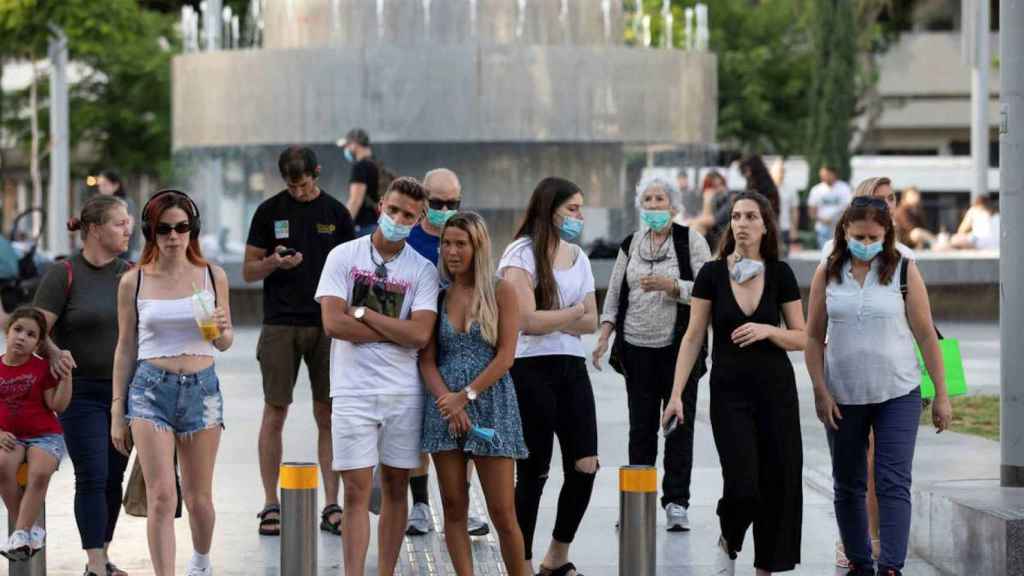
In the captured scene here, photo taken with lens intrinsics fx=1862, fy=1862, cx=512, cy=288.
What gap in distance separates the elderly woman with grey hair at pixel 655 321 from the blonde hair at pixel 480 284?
1892mm

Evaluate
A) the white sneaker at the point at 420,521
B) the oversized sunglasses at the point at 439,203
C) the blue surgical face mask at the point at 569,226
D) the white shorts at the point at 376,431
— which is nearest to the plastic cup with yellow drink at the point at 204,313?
the white shorts at the point at 376,431

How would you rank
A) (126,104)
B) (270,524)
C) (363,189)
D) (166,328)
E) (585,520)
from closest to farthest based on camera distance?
(166,328)
(270,524)
(585,520)
(363,189)
(126,104)

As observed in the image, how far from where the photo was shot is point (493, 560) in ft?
28.6

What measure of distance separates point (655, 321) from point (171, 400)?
2780 mm

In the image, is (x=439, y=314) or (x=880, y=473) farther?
(x=880, y=473)

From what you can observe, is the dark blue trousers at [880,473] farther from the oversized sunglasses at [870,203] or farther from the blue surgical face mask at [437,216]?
the blue surgical face mask at [437,216]

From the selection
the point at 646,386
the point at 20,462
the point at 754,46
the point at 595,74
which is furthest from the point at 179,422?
the point at 754,46

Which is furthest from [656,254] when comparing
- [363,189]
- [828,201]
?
[828,201]

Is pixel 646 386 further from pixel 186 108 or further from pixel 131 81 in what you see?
pixel 131 81

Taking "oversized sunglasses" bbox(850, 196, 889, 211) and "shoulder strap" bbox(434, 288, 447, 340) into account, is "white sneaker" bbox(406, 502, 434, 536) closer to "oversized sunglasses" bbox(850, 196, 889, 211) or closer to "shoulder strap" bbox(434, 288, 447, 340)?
"shoulder strap" bbox(434, 288, 447, 340)

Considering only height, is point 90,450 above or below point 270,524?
above

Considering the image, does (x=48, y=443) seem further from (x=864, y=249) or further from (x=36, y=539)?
(x=864, y=249)

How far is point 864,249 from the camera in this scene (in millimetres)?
7922

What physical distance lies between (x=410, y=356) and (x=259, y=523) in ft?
8.41
